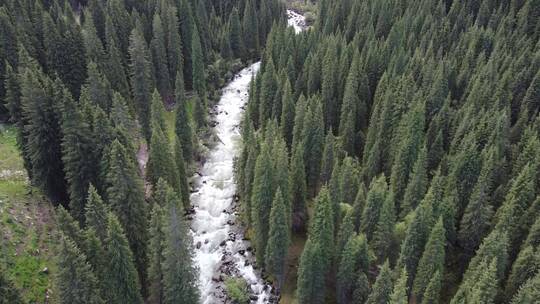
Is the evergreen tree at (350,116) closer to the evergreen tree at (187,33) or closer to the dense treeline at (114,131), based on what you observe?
the dense treeline at (114,131)

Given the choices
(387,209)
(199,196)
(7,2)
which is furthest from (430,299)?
(7,2)

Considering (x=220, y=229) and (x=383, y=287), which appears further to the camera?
(x=220, y=229)

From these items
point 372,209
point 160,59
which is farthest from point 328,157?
point 160,59

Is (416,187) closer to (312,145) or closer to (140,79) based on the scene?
(312,145)

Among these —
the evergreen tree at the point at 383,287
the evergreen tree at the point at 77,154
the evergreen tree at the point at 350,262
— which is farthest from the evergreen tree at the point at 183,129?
the evergreen tree at the point at 383,287

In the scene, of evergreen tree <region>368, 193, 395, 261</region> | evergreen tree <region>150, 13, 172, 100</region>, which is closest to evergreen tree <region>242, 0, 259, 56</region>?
evergreen tree <region>150, 13, 172, 100</region>

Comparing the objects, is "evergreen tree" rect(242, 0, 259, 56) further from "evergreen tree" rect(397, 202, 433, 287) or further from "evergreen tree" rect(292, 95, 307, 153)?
"evergreen tree" rect(397, 202, 433, 287)

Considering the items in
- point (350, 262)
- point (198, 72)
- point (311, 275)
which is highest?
point (198, 72)
